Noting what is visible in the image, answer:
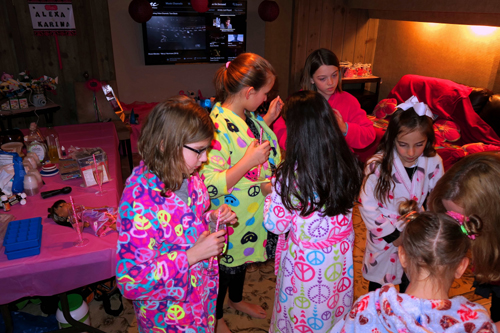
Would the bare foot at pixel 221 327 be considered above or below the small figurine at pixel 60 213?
below

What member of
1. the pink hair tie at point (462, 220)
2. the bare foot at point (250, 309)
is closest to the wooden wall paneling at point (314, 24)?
the bare foot at point (250, 309)

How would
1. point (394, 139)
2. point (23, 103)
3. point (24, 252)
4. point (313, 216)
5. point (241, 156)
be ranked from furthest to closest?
point (23, 103), point (394, 139), point (241, 156), point (24, 252), point (313, 216)

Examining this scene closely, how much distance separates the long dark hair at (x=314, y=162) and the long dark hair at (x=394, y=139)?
455 mm

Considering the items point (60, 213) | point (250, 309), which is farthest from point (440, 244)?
point (60, 213)

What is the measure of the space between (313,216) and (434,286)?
52 cm

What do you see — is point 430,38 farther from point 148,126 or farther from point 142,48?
point 148,126

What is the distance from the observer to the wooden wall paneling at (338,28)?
6.07m

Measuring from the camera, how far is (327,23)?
611 cm

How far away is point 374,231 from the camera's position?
5.85 feet


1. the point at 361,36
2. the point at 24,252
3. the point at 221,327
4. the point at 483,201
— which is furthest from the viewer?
the point at 361,36

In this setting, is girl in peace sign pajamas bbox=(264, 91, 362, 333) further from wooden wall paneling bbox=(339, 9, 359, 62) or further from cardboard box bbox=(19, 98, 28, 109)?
wooden wall paneling bbox=(339, 9, 359, 62)

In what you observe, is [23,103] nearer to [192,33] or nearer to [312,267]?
[192,33]

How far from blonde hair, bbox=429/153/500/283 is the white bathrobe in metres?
0.47

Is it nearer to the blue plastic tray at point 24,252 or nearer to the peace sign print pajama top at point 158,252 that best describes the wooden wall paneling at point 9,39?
the blue plastic tray at point 24,252
